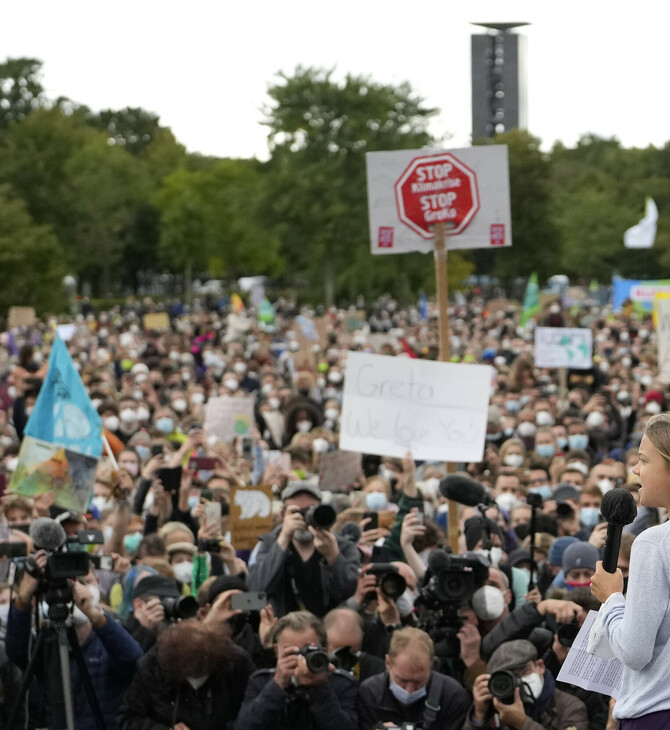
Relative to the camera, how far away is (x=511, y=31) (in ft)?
91.4

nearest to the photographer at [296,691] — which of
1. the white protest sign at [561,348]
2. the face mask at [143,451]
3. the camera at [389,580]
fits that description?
the camera at [389,580]

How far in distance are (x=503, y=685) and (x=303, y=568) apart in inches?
67.8

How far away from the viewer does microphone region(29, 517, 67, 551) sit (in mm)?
5832

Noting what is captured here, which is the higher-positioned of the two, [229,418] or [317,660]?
[229,418]

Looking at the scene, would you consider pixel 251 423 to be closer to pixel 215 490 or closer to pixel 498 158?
pixel 215 490

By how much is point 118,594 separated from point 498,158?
3.26 metres

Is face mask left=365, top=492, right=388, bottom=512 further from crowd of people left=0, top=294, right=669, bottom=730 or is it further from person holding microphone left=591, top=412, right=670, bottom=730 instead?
person holding microphone left=591, top=412, right=670, bottom=730

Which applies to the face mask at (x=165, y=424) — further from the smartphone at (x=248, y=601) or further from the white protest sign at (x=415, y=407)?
the smartphone at (x=248, y=601)

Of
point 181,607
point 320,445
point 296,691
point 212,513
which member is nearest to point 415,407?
point 212,513

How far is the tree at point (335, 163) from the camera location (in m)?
67.3

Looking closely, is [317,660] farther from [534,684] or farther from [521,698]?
[534,684]

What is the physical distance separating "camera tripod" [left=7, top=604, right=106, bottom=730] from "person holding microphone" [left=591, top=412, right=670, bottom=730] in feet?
9.18

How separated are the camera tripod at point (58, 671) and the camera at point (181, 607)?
46 centimetres

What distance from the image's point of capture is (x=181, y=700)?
19.5 ft
